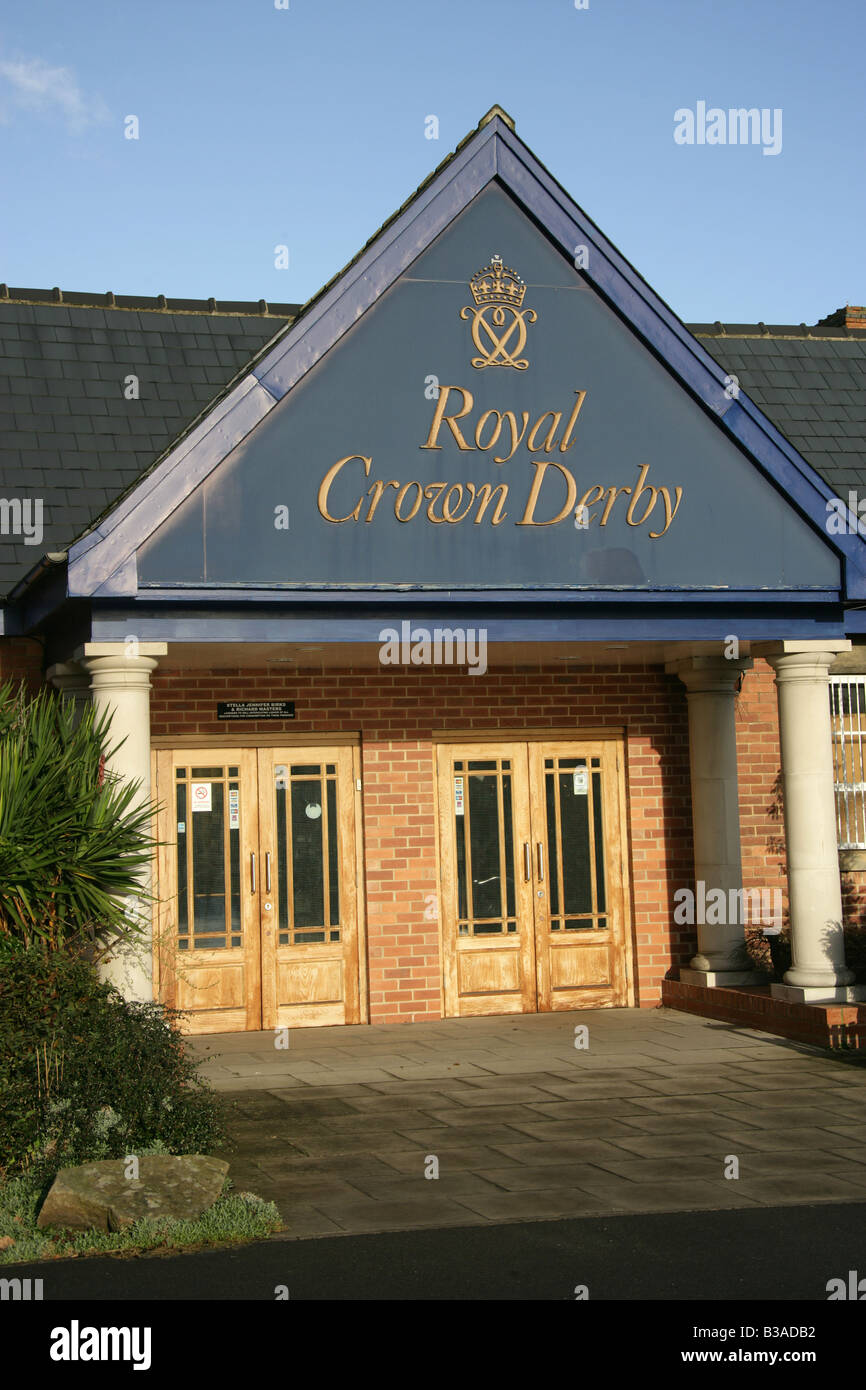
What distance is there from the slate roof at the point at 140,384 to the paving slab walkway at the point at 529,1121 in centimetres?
482

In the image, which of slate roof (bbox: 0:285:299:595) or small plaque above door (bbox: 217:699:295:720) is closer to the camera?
slate roof (bbox: 0:285:299:595)

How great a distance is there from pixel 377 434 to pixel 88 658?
2689mm

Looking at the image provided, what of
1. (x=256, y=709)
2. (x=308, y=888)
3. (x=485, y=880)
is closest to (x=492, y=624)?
(x=256, y=709)

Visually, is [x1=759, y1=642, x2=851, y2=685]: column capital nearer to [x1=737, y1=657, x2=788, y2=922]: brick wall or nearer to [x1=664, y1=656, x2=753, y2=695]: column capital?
[x1=664, y1=656, x2=753, y2=695]: column capital

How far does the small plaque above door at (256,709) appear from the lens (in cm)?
1331

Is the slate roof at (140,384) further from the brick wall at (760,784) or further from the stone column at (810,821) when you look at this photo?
the stone column at (810,821)

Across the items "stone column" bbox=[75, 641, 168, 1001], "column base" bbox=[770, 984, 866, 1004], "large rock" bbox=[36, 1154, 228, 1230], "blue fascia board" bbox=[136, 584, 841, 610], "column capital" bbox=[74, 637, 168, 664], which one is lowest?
"large rock" bbox=[36, 1154, 228, 1230]

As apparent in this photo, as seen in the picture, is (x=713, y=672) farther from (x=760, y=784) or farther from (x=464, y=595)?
(x=464, y=595)

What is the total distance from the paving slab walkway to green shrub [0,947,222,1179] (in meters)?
0.58

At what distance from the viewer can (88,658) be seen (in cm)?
1058

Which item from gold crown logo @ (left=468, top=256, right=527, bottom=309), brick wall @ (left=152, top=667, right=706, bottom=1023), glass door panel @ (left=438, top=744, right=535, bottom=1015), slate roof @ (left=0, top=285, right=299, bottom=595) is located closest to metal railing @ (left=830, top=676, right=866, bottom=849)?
brick wall @ (left=152, top=667, right=706, bottom=1023)

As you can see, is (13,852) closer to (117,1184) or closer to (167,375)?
(117,1184)

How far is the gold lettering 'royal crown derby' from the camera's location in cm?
1138
